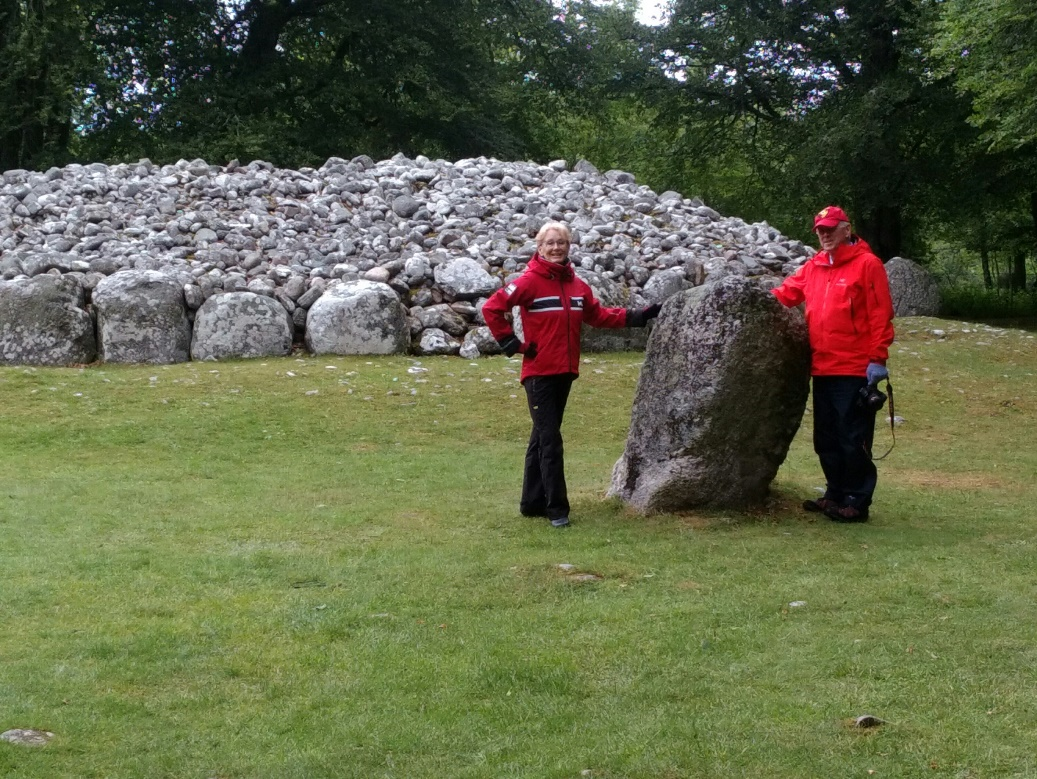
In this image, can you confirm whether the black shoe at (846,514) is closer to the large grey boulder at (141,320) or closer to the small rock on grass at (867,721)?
the small rock on grass at (867,721)

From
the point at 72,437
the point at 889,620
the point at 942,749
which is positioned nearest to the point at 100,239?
the point at 72,437

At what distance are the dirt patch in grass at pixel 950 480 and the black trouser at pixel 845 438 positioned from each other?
2133mm

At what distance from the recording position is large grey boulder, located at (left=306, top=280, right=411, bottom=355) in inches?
678

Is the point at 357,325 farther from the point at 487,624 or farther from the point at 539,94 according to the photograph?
the point at 539,94

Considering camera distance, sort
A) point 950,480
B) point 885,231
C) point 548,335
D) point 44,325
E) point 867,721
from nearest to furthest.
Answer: point 867,721
point 548,335
point 950,480
point 44,325
point 885,231

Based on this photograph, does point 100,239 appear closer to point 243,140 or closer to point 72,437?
point 72,437

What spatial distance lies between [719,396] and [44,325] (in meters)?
12.1

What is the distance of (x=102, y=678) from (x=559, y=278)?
4348 mm

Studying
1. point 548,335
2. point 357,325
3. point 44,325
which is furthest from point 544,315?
point 44,325

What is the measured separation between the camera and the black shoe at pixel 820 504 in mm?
8273

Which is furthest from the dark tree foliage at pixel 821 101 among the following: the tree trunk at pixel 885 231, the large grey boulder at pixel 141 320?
the large grey boulder at pixel 141 320

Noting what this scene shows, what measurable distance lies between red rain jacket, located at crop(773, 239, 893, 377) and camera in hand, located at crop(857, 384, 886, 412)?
5.3 inches

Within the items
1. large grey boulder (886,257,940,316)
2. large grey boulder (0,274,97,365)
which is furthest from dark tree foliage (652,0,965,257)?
large grey boulder (0,274,97,365)

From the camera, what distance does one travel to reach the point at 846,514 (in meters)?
8.16
